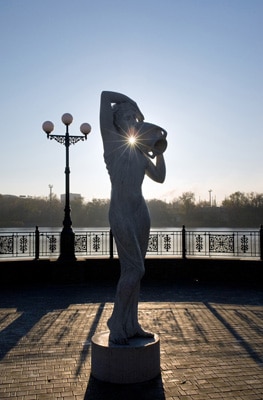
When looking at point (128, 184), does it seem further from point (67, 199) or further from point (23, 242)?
point (23, 242)

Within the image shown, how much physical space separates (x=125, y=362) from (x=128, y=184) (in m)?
2.15

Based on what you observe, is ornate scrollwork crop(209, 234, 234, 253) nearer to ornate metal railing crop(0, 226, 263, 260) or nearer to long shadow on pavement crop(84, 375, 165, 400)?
ornate metal railing crop(0, 226, 263, 260)

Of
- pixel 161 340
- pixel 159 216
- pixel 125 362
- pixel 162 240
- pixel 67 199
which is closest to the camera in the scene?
pixel 125 362

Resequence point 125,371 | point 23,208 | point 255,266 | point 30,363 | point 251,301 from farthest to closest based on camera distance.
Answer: point 23,208 → point 255,266 → point 251,301 → point 30,363 → point 125,371

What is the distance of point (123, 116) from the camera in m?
5.08

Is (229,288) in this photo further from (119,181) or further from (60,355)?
(119,181)

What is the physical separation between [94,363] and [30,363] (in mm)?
1094

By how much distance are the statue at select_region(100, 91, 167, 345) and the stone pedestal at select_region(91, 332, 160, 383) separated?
0.18 meters

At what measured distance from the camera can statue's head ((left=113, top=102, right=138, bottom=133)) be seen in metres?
5.07

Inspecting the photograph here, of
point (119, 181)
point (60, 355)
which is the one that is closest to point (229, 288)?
point (60, 355)

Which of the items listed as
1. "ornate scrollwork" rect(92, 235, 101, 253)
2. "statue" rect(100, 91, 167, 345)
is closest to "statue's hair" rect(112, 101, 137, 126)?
"statue" rect(100, 91, 167, 345)

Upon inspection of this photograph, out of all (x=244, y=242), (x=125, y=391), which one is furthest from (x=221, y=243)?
(x=125, y=391)

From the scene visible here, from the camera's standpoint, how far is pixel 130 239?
4.76 meters

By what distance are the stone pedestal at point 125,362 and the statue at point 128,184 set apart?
184 millimetres
